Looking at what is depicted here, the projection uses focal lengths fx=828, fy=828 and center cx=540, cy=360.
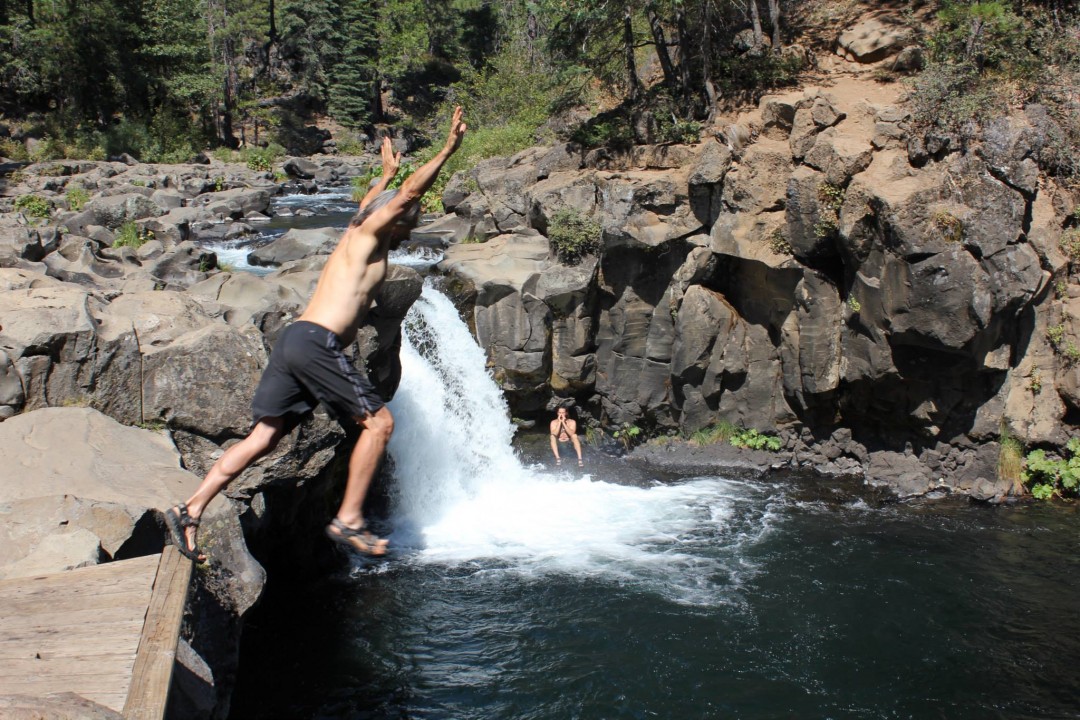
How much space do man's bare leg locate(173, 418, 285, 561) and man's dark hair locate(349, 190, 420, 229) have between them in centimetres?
116

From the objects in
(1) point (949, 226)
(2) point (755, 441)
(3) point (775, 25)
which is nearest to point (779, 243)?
(1) point (949, 226)

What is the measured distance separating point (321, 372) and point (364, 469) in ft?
1.77

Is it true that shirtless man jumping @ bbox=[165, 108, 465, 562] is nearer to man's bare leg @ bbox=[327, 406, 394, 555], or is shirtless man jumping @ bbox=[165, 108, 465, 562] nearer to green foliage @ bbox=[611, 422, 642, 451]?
man's bare leg @ bbox=[327, 406, 394, 555]

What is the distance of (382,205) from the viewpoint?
419 centimetres

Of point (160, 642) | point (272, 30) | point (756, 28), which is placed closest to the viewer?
point (160, 642)

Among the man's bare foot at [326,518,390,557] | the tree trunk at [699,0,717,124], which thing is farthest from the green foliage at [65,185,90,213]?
the man's bare foot at [326,518,390,557]

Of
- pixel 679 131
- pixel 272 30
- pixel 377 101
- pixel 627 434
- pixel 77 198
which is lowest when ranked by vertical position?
pixel 627 434

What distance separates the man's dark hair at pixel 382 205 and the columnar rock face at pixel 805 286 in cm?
881

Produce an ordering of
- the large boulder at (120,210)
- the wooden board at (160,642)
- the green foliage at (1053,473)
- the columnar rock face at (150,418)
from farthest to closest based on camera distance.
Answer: the large boulder at (120,210) < the green foliage at (1053,473) < the columnar rock face at (150,418) < the wooden board at (160,642)

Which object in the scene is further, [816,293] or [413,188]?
[816,293]

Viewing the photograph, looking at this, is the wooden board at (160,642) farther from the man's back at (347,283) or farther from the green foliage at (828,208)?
the green foliage at (828,208)

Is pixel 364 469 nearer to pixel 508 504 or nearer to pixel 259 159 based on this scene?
pixel 508 504

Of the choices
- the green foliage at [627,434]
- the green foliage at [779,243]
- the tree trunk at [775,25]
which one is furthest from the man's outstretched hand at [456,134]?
the tree trunk at [775,25]

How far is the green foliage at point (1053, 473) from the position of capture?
38.7ft
